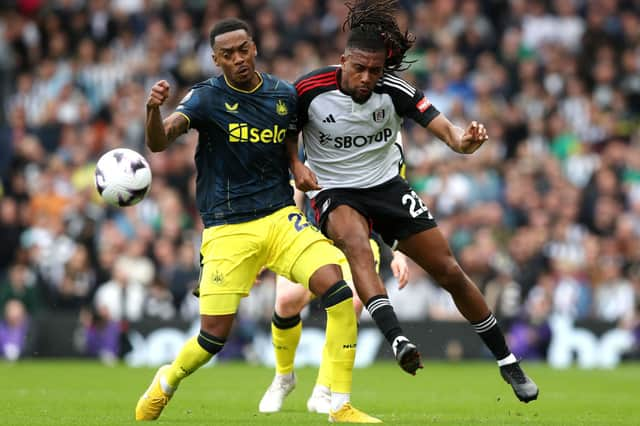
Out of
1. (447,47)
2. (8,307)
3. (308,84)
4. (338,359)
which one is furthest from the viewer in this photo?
(447,47)

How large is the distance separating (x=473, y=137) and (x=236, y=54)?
171 centimetres

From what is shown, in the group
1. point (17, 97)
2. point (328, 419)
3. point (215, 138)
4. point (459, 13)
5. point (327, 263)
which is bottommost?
point (328, 419)

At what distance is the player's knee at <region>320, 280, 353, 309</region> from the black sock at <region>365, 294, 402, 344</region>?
0.31 metres

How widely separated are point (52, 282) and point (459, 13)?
8718 mm

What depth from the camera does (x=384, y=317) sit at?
8844 mm

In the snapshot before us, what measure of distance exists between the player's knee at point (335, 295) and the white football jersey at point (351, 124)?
1034 mm

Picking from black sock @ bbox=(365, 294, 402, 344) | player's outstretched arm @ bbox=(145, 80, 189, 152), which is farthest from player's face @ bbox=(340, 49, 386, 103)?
black sock @ bbox=(365, 294, 402, 344)

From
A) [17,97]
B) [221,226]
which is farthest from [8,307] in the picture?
[221,226]

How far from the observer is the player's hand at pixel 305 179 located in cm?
890

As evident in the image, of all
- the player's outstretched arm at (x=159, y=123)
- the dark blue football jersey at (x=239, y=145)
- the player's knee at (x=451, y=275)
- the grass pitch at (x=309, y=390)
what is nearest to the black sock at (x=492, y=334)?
the player's knee at (x=451, y=275)

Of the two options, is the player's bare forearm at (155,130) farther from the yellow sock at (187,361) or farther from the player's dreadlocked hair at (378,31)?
the player's dreadlocked hair at (378,31)

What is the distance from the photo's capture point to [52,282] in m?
18.7

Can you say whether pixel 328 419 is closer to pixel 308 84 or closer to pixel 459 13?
pixel 308 84

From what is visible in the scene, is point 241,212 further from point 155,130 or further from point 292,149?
point 155,130
